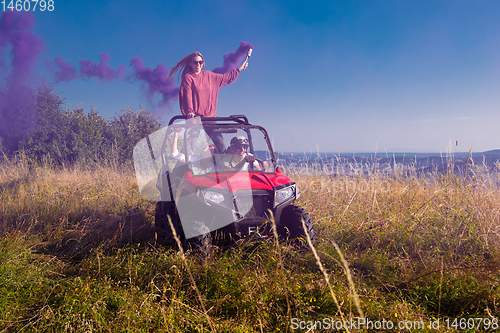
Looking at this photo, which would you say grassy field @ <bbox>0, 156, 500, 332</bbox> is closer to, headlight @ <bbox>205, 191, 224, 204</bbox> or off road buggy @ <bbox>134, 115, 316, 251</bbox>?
off road buggy @ <bbox>134, 115, 316, 251</bbox>

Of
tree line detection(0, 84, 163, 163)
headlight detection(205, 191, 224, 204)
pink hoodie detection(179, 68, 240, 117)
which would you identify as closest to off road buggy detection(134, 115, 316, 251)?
headlight detection(205, 191, 224, 204)

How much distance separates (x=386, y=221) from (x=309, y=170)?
2.76 metres

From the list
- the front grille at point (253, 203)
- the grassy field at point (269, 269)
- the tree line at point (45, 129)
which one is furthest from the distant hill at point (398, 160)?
the tree line at point (45, 129)

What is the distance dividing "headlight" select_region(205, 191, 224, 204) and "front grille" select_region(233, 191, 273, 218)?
0.53ft

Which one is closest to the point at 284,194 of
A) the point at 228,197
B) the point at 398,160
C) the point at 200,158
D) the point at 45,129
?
the point at 228,197

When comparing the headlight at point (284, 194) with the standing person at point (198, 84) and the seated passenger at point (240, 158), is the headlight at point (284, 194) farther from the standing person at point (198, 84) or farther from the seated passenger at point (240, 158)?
the standing person at point (198, 84)

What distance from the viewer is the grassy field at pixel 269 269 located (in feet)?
6.11

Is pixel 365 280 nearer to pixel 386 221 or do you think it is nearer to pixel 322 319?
pixel 322 319

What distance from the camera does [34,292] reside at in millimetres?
2305

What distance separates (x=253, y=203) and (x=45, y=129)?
42.2 ft

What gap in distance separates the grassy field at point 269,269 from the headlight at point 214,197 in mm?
569

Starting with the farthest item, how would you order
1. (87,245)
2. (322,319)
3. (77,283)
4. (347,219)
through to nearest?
(347,219) < (87,245) < (77,283) < (322,319)

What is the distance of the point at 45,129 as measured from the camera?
11.5 meters

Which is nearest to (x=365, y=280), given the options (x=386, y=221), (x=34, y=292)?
(x=386, y=221)
